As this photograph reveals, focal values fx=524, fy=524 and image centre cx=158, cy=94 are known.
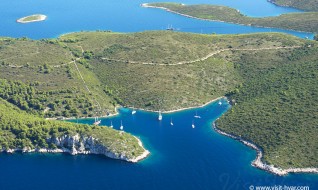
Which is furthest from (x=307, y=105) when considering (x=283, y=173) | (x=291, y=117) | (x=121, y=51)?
(x=121, y=51)

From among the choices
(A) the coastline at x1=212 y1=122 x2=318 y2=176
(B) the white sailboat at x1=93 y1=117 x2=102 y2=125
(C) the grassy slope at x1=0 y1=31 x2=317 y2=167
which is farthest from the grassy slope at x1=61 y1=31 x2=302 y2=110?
(A) the coastline at x1=212 y1=122 x2=318 y2=176

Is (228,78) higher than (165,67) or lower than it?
lower

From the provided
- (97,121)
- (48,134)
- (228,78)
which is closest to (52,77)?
(97,121)

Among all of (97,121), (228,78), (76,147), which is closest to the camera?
(76,147)

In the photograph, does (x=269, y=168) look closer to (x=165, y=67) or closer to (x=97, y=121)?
(x=97, y=121)

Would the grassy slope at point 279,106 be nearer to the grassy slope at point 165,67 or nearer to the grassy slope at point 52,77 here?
the grassy slope at point 165,67

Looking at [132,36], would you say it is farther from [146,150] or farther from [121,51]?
[146,150]

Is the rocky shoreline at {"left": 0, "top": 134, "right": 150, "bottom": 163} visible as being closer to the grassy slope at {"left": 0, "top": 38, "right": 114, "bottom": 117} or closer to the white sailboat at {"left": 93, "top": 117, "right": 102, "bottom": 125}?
the white sailboat at {"left": 93, "top": 117, "right": 102, "bottom": 125}

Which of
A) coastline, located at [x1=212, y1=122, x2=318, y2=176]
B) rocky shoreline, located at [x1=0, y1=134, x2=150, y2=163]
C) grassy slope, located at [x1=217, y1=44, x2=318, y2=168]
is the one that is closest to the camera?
coastline, located at [x1=212, y1=122, x2=318, y2=176]
